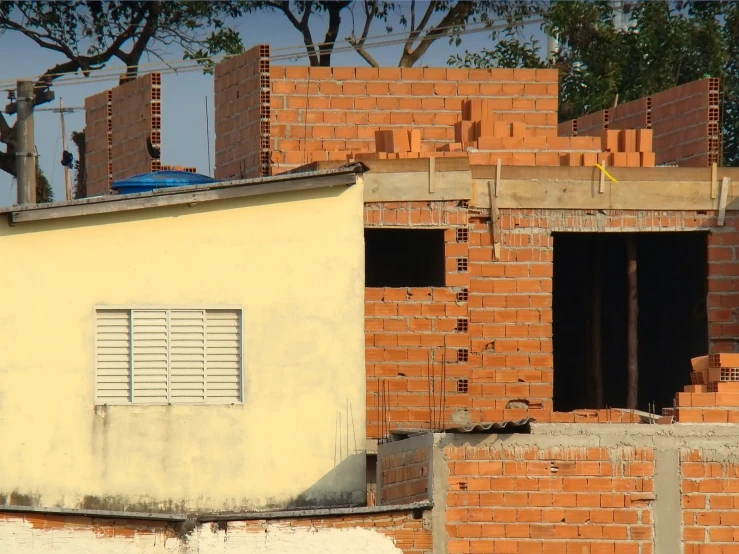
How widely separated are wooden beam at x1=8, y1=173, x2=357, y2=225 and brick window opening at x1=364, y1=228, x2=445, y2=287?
281cm

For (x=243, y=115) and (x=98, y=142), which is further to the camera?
(x=98, y=142)

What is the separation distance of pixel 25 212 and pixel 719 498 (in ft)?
23.2

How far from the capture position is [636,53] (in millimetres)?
30750

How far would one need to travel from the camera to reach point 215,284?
14.4m

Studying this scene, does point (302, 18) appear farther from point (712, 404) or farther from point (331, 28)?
point (712, 404)

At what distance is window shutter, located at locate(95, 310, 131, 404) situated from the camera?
14219mm

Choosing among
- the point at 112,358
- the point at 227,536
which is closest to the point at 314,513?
the point at 227,536

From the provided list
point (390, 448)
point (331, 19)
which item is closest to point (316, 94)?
point (390, 448)

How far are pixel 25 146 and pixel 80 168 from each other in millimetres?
3072

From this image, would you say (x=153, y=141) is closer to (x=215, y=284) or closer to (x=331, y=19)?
(x=215, y=284)

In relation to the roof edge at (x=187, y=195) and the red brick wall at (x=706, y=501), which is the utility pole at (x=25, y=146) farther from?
the red brick wall at (x=706, y=501)

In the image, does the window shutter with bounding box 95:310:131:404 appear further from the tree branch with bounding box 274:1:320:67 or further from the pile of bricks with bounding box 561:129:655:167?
the tree branch with bounding box 274:1:320:67

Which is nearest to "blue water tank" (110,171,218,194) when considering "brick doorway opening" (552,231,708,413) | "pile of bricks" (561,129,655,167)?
"pile of bricks" (561,129,655,167)

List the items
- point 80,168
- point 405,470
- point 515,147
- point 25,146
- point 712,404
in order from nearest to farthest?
point 712,404 → point 405,470 → point 515,147 → point 25,146 → point 80,168
